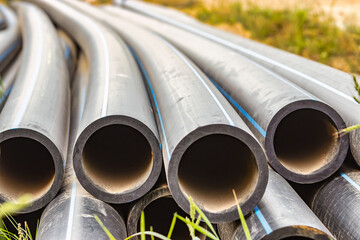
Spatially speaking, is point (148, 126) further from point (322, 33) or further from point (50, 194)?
point (322, 33)

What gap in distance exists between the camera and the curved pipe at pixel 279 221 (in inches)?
67.7

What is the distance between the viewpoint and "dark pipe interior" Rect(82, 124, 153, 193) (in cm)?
206

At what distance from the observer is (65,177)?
223cm

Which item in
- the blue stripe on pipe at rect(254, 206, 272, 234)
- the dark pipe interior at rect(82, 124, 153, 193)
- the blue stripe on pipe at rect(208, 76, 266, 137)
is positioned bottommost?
the dark pipe interior at rect(82, 124, 153, 193)

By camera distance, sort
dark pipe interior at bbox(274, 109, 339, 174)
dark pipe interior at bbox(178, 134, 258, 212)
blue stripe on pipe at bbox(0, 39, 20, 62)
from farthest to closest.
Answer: blue stripe on pipe at bbox(0, 39, 20, 62), dark pipe interior at bbox(274, 109, 339, 174), dark pipe interior at bbox(178, 134, 258, 212)

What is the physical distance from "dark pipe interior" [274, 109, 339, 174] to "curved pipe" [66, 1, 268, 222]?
33cm

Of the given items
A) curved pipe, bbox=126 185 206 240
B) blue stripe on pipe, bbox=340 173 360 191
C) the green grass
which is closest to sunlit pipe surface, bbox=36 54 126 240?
curved pipe, bbox=126 185 206 240

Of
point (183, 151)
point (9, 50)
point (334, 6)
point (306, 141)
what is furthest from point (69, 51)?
point (334, 6)

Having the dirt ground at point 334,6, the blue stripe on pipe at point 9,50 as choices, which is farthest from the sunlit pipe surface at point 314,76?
the dirt ground at point 334,6

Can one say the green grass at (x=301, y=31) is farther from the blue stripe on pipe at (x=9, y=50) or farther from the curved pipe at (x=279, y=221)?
the blue stripe on pipe at (x=9, y=50)

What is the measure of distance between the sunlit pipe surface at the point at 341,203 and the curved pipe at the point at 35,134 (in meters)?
1.20

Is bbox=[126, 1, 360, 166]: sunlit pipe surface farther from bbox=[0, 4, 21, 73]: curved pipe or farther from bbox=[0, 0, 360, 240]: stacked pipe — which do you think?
bbox=[0, 4, 21, 73]: curved pipe

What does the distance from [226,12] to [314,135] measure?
5185 mm

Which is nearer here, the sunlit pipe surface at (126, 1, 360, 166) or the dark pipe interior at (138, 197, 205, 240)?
the sunlit pipe surface at (126, 1, 360, 166)
